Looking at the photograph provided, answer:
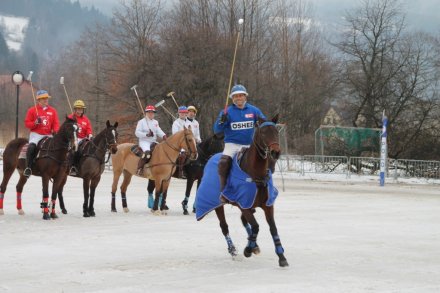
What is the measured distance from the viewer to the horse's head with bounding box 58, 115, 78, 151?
15586 mm

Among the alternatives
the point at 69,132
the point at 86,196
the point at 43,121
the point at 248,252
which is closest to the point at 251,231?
the point at 248,252

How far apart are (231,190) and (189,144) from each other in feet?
22.3

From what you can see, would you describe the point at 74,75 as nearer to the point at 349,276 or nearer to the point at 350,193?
the point at 350,193

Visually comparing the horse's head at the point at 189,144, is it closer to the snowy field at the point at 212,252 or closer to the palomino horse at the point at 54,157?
the snowy field at the point at 212,252

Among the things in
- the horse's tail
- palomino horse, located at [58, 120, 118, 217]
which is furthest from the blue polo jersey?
the horse's tail

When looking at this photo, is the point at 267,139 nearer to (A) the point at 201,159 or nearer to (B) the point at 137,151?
(A) the point at 201,159

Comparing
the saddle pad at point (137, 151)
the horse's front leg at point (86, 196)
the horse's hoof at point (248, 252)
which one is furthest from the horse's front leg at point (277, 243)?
the saddle pad at point (137, 151)


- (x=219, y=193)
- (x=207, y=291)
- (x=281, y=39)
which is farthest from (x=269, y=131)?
(x=281, y=39)

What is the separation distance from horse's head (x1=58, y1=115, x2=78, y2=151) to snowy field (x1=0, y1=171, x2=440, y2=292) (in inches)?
68.4

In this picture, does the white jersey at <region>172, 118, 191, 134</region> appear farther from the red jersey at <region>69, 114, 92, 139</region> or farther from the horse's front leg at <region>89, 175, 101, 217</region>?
the horse's front leg at <region>89, 175, 101, 217</region>

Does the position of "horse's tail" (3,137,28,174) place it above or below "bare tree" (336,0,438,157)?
below

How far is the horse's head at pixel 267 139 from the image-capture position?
933 centimetres

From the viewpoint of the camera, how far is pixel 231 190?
10102 mm

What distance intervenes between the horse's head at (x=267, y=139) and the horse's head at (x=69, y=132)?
6836 millimetres
